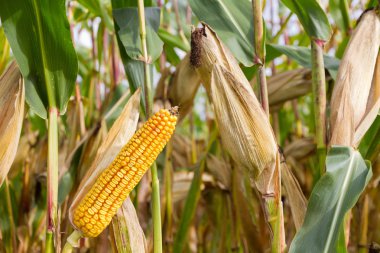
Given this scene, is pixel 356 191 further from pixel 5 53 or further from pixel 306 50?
pixel 5 53

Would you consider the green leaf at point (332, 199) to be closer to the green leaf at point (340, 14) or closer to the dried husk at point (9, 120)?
the dried husk at point (9, 120)

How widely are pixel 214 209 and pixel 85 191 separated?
119 cm

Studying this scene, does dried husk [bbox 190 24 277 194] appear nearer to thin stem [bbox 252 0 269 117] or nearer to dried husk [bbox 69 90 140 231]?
thin stem [bbox 252 0 269 117]

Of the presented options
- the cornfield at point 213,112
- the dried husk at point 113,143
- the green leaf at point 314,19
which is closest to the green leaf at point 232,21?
the cornfield at point 213,112

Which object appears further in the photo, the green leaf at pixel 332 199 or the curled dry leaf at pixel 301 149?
the curled dry leaf at pixel 301 149

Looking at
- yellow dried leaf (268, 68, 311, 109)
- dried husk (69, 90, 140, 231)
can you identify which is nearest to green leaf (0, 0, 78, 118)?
dried husk (69, 90, 140, 231)

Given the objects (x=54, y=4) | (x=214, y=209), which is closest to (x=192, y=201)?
(x=214, y=209)

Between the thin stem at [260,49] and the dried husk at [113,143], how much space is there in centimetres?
25

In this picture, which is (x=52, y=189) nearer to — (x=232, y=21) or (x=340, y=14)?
(x=232, y=21)

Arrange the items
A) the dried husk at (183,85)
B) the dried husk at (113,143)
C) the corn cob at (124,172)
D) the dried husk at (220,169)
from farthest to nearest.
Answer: the dried husk at (220,169), the dried husk at (183,85), the dried husk at (113,143), the corn cob at (124,172)

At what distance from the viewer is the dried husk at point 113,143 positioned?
97 centimetres

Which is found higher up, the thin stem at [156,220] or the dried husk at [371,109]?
the dried husk at [371,109]

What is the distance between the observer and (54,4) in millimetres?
1026

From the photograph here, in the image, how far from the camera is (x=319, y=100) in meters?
1.04
